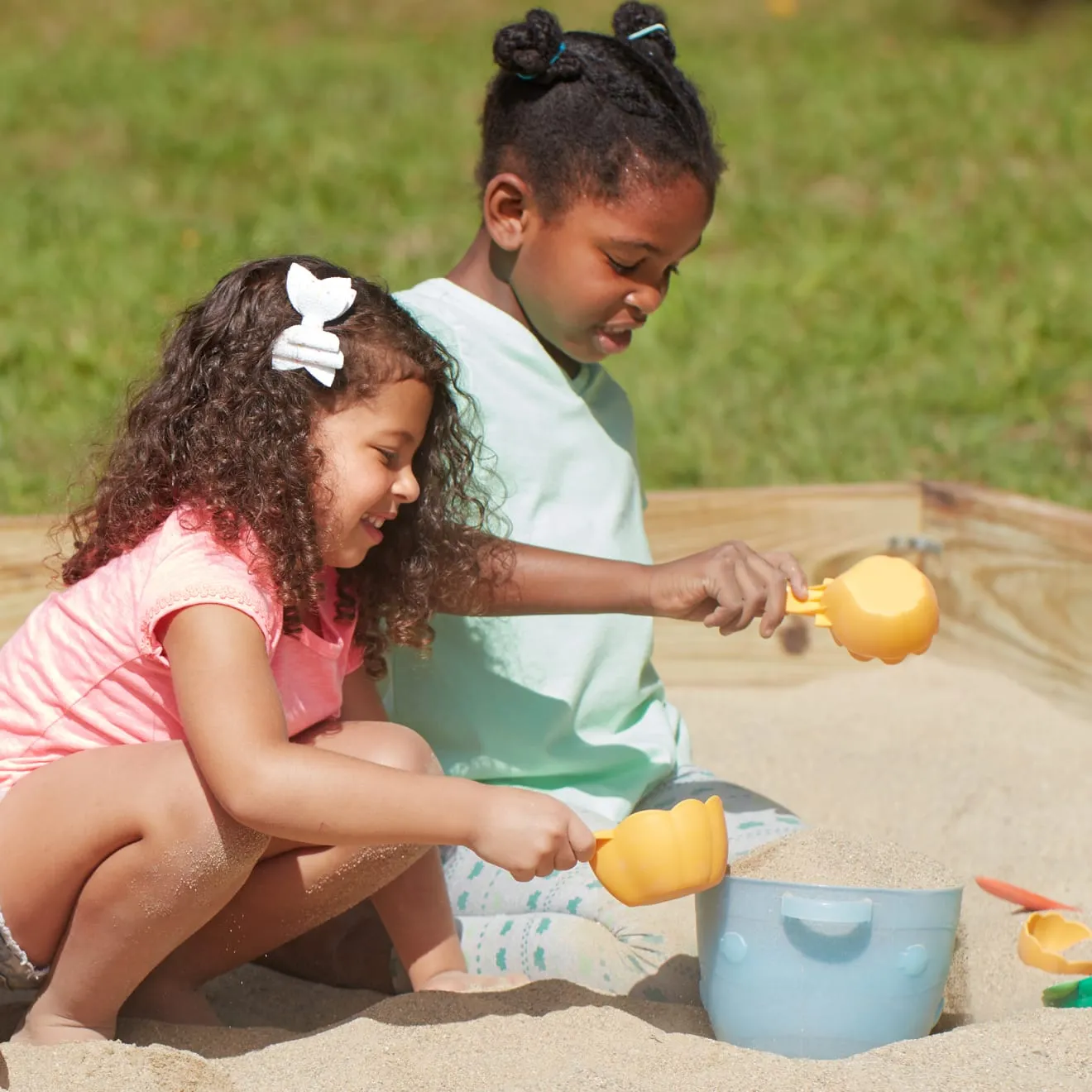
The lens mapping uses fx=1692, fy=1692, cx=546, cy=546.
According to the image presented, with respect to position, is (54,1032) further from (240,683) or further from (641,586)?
(641,586)

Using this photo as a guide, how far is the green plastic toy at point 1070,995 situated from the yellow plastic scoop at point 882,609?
369mm

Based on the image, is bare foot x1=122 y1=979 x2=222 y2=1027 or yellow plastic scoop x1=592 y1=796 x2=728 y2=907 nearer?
yellow plastic scoop x1=592 y1=796 x2=728 y2=907

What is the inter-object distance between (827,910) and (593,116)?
98 centimetres

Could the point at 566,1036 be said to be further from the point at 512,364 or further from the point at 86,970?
the point at 512,364

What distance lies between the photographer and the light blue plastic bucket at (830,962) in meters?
1.56

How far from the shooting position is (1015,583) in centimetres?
269

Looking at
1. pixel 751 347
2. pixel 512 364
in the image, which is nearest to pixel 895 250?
pixel 751 347

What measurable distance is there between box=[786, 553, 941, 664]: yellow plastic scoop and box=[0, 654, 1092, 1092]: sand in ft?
0.65

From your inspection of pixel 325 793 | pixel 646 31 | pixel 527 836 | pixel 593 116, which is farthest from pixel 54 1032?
pixel 646 31

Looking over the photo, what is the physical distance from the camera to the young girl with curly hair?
1483 millimetres

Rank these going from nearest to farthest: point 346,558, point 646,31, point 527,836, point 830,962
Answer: point 527,836 < point 830,962 < point 346,558 < point 646,31

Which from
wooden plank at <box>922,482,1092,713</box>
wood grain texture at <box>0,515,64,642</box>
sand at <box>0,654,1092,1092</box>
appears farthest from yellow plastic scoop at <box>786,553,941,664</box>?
wood grain texture at <box>0,515,64,642</box>

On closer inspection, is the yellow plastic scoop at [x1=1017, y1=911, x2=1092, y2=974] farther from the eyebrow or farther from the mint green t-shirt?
the eyebrow

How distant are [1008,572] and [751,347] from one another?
1375 millimetres
